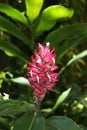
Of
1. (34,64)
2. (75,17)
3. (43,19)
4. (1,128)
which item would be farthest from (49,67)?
(75,17)

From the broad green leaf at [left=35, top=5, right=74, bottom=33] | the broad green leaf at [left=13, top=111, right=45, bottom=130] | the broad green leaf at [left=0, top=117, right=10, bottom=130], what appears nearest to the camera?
the broad green leaf at [left=13, top=111, right=45, bottom=130]

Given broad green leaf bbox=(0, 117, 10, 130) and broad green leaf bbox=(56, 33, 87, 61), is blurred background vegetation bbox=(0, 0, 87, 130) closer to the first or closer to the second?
broad green leaf bbox=(56, 33, 87, 61)

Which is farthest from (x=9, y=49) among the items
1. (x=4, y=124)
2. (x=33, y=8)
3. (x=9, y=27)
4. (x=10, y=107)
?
(x=10, y=107)

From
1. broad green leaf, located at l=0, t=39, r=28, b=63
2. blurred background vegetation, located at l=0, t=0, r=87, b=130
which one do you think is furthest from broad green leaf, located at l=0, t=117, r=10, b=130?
broad green leaf, located at l=0, t=39, r=28, b=63

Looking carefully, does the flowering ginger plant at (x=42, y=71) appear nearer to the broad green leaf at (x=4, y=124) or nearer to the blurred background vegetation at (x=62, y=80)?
the broad green leaf at (x=4, y=124)

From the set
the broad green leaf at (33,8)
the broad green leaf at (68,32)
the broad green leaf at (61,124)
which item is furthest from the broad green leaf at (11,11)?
the broad green leaf at (61,124)

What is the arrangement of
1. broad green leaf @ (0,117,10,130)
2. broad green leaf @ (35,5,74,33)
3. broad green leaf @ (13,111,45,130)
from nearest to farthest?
broad green leaf @ (13,111,45,130) → broad green leaf @ (0,117,10,130) → broad green leaf @ (35,5,74,33)

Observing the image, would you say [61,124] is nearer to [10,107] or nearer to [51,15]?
[10,107]
